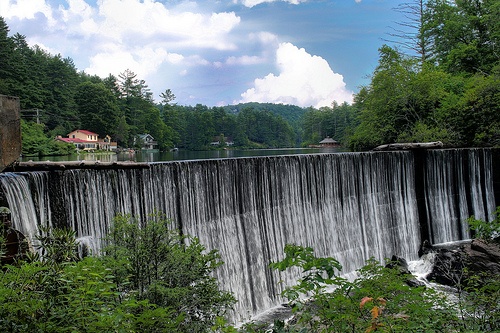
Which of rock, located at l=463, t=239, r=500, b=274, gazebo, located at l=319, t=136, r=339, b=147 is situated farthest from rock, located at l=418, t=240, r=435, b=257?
gazebo, located at l=319, t=136, r=339, b=147

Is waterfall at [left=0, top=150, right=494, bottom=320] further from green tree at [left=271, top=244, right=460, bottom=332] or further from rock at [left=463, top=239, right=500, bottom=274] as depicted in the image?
green tree at [left=271, top=244, right=460, bottom=332]

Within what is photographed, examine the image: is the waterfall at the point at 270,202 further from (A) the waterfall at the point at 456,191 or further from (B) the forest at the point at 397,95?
(B) the forest at the point at 397,95

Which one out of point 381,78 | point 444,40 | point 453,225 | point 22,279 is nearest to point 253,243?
point 22,279

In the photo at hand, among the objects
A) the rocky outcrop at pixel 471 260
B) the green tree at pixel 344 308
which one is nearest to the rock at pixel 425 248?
the rocky outcrop at pixel 471 260

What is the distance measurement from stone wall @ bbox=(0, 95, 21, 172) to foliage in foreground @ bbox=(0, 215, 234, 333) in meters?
2.83

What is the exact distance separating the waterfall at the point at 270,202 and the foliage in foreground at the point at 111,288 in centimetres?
270

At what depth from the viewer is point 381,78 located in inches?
1115

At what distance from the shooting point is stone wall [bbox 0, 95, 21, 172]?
742cm

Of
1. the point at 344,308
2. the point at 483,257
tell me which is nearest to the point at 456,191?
the point at 483,257

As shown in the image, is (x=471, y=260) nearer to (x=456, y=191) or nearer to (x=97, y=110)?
(x=456, y=191)

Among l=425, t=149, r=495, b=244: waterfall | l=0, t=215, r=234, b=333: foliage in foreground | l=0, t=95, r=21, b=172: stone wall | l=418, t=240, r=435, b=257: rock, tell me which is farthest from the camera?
l=425, t=149, r=495, b=244: waterfall

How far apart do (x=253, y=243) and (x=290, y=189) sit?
2.31 meters

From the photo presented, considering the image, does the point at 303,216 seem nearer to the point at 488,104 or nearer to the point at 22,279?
the point at 22,279

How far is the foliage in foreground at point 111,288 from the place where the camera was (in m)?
3.33
